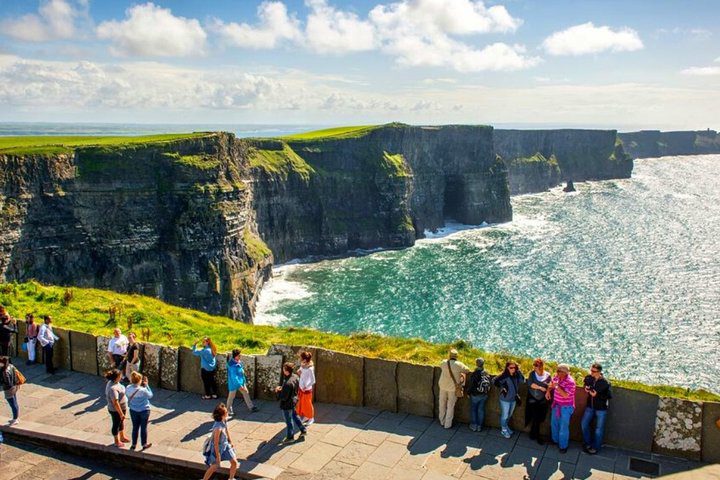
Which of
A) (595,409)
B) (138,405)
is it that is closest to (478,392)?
(595,409)

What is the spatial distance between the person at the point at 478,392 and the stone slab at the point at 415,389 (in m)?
1.31

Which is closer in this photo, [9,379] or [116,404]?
[116,404]

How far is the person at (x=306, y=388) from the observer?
16.6m

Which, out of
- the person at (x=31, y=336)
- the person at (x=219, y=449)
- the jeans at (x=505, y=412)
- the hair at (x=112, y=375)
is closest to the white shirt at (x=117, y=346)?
the person at (x=31, y=336)

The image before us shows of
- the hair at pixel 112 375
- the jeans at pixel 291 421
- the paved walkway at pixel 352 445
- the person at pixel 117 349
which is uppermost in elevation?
the hair at pixel 112 375

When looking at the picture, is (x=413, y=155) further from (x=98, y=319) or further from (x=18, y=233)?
(x=98, y=319)

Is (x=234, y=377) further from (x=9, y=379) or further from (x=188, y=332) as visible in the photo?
(x=188, y=332)

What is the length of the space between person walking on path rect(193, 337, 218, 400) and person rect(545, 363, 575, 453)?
10150mm

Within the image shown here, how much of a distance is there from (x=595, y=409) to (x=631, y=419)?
110 cm

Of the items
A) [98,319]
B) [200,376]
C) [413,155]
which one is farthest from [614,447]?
[413,155]

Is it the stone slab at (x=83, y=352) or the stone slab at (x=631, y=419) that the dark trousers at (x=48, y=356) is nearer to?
the stone slab at (x=83, y=352)

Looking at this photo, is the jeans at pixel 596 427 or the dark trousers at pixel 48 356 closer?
the jeans at pixel 596 427

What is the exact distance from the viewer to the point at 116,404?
614 inches

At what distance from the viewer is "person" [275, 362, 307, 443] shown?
51.5ft
